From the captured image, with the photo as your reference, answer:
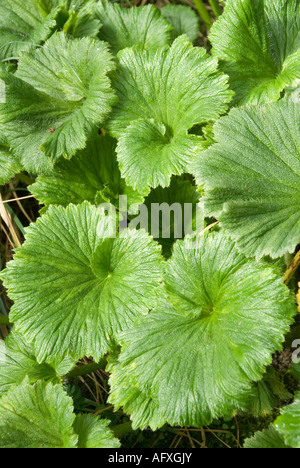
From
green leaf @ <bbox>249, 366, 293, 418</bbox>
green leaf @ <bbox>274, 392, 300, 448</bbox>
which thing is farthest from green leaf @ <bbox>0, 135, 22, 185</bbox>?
green leaf @ <bbox>274, 392, 300, 448</bbox>

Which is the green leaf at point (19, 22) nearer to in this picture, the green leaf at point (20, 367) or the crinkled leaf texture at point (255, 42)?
the crinkled leaf texture at point (255, 42)

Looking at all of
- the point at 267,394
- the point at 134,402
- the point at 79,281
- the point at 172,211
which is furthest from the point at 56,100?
the point at 267,394

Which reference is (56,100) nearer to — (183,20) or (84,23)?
(84,23)

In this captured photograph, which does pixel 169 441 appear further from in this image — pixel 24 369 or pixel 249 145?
→ pixel 249 145

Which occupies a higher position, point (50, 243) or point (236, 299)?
point (50, 243)

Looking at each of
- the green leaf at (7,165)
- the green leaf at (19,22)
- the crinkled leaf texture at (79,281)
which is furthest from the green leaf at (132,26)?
the crinkled leaf texture at (79,281)
